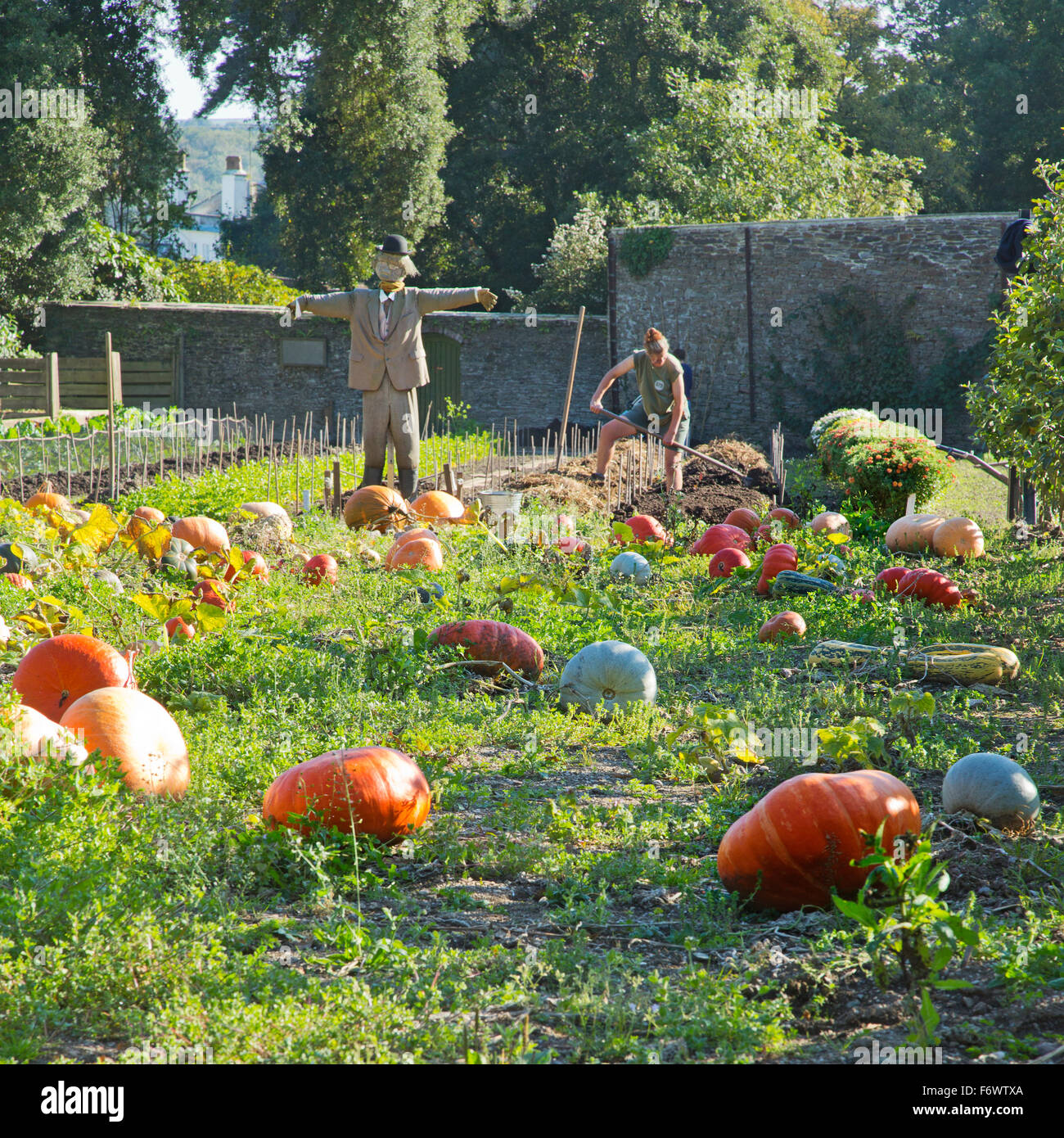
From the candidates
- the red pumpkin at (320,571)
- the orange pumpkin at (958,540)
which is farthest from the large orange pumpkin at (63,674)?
the orange pumpkin at (958,540)

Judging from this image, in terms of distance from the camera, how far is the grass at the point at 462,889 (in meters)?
2.39

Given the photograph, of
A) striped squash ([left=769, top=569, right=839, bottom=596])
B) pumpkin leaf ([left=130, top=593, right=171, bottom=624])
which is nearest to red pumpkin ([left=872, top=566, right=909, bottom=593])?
striped squash ([left=769, top=569, right=839, bottom=596])

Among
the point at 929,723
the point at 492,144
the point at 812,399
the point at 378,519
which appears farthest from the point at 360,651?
the point at 492,144

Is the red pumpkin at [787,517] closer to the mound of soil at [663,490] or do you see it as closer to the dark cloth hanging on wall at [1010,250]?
the mound of soil at [663,490]

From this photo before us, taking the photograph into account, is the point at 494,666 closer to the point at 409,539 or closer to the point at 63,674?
the point at 63,674

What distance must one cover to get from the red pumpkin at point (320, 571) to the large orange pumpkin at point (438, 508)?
1935 millimetres

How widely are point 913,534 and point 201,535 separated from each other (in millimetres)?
5449

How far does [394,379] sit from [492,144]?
2349cm

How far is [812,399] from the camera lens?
19031 mm

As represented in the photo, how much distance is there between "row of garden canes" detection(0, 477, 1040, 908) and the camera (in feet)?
10.2

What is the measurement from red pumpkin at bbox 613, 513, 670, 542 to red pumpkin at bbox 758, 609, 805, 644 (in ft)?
7.59

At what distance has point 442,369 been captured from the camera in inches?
931

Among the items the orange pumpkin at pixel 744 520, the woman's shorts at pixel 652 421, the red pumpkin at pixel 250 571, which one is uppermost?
the woman's shorts at pixel 652 421

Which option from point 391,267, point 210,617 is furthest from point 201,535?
point 391,267
